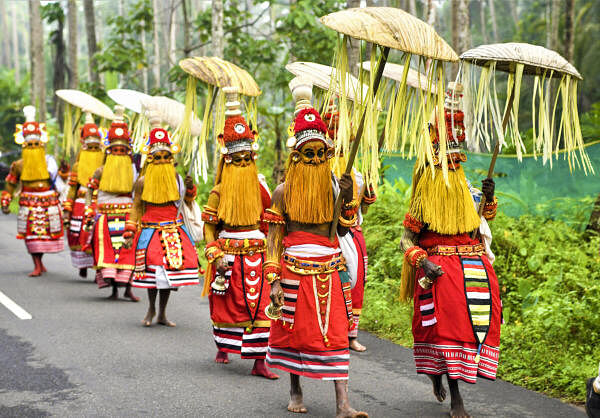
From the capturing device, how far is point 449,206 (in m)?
5.62

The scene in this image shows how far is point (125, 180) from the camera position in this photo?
1022 cm

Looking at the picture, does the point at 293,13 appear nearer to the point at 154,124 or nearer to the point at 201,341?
the point at 154,124

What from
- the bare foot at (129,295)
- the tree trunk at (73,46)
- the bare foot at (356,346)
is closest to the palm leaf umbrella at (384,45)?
the bare foot at (356,346)

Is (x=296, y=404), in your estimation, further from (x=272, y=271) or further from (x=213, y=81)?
(x=213, y=81)

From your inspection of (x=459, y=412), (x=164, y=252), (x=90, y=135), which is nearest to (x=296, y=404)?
(x=459, y=412)

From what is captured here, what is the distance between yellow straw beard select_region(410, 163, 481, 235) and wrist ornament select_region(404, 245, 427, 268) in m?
0.19

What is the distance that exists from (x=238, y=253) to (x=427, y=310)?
1867 millimetres

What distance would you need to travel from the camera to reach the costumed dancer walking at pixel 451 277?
543cm

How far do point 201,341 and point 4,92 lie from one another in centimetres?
3374

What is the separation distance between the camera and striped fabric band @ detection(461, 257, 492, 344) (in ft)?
17.8

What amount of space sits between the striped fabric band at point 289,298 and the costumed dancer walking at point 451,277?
0.94 metres

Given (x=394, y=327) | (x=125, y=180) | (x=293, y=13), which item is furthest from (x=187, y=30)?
(x=394, y=327)

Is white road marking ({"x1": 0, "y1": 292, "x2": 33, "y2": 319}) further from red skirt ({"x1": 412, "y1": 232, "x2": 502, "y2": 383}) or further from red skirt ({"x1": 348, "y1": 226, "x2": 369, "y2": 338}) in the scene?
red skirt ({"x1": 412, "y1": 232, "x2": 502, "y2": 383})

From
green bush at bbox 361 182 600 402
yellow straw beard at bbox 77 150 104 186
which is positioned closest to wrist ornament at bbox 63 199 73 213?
yellow straw beard at bbox 77 150 104 186
